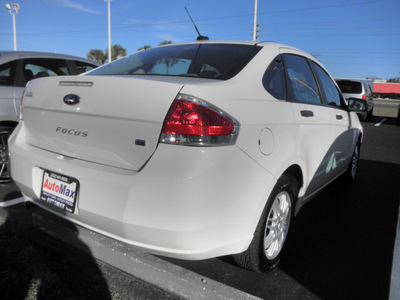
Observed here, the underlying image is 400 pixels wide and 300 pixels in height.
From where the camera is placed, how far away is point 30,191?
216cm

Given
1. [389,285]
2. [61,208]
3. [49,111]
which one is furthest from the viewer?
[389,285]

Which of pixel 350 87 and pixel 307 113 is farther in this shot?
pixel 350 87

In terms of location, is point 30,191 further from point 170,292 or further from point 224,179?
point 224,179

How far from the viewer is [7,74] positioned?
3990mm

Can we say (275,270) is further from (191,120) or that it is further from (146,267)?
(191,120)

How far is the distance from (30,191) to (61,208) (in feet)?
1.13

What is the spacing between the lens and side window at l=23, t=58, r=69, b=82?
4234 mm

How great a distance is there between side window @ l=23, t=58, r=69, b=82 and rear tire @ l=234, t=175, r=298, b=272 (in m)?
3.44

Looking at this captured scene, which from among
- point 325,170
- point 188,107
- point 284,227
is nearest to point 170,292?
point 284,227

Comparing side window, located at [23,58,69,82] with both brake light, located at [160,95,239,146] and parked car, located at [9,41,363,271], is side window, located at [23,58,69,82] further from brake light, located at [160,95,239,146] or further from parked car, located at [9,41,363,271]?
brake light, located at [160,95,239,146]

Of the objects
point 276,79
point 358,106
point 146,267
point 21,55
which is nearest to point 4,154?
point 21,55

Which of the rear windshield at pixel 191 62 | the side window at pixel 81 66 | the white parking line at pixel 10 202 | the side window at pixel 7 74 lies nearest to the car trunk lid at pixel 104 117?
the rear windshield at pixel 191 62

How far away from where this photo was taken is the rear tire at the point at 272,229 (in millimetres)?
2078

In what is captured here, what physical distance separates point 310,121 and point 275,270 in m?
1.14
